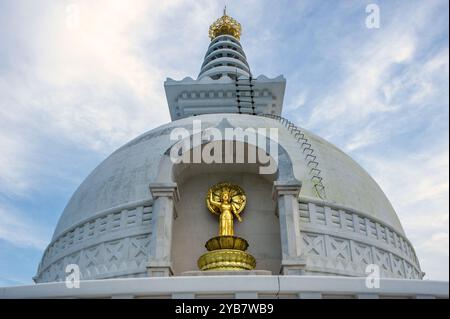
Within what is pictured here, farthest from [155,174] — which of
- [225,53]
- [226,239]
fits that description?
[225,53]

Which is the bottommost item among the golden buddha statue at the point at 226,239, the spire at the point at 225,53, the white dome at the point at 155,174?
the golden buddha statue at the point at 226,239

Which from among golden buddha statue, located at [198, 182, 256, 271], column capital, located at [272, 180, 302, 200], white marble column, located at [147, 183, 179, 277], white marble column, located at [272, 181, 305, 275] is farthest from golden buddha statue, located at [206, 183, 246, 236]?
column capital, located at [272, 180, 302, 200]

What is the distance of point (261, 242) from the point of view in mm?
14648

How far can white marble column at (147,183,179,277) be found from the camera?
39.3 ft

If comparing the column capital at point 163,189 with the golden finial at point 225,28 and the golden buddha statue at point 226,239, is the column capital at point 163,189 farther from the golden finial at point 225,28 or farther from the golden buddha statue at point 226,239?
the golden finial at point 225,28

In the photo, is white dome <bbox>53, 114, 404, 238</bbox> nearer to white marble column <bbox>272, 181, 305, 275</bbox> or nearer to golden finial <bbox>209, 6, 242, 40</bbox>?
white marble column <bbox>272, 181, 305, 275</bbox>

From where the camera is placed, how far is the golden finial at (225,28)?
38.6 meters

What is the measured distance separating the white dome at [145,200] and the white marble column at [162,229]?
1.35 meters

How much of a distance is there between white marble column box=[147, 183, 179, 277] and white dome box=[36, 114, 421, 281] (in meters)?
1.35

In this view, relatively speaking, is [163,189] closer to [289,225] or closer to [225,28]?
[289,225]

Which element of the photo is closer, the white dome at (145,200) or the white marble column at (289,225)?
the white marble column at (289,225)

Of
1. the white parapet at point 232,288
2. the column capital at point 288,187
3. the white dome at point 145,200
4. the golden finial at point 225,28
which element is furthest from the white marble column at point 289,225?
the golden finial at point 225,28
